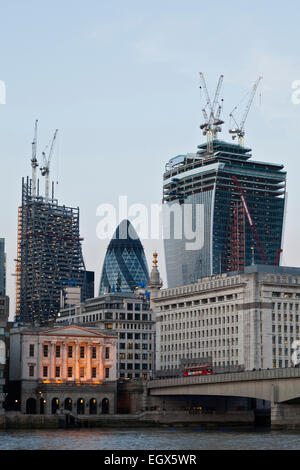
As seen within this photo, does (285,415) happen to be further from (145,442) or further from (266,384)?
(145,442)

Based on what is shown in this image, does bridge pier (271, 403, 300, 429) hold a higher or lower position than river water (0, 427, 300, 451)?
higher

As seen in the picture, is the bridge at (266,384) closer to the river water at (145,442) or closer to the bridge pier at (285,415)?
the bridge pier at (285,415)

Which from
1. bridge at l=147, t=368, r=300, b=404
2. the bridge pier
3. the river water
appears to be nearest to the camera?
the river water

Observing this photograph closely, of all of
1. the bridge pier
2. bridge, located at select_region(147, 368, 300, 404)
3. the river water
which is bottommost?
the river water

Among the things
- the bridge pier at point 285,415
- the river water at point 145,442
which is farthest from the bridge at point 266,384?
the river water at point 145,442

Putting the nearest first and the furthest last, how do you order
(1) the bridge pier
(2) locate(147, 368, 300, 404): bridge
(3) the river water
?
(3) the river water, (2) locate(147, 368, 300, 404): bridge, (1) the bridge pier

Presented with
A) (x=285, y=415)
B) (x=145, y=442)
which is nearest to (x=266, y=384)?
(x=285, y=415)

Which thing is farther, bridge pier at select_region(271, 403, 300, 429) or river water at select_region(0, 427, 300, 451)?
bridge pier at select_region(271, 403, 300, 429)

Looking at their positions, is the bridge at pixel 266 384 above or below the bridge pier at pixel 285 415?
above

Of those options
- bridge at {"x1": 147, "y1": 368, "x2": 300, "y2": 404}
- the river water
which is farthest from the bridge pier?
the river water

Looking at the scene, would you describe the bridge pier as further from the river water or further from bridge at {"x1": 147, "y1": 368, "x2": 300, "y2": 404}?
the river water

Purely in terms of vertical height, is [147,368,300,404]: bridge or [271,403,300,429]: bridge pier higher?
[147,368,300,404]: bridge

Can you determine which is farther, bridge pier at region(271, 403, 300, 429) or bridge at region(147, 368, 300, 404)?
bridge pier at region(271, 403, 300, 429)
